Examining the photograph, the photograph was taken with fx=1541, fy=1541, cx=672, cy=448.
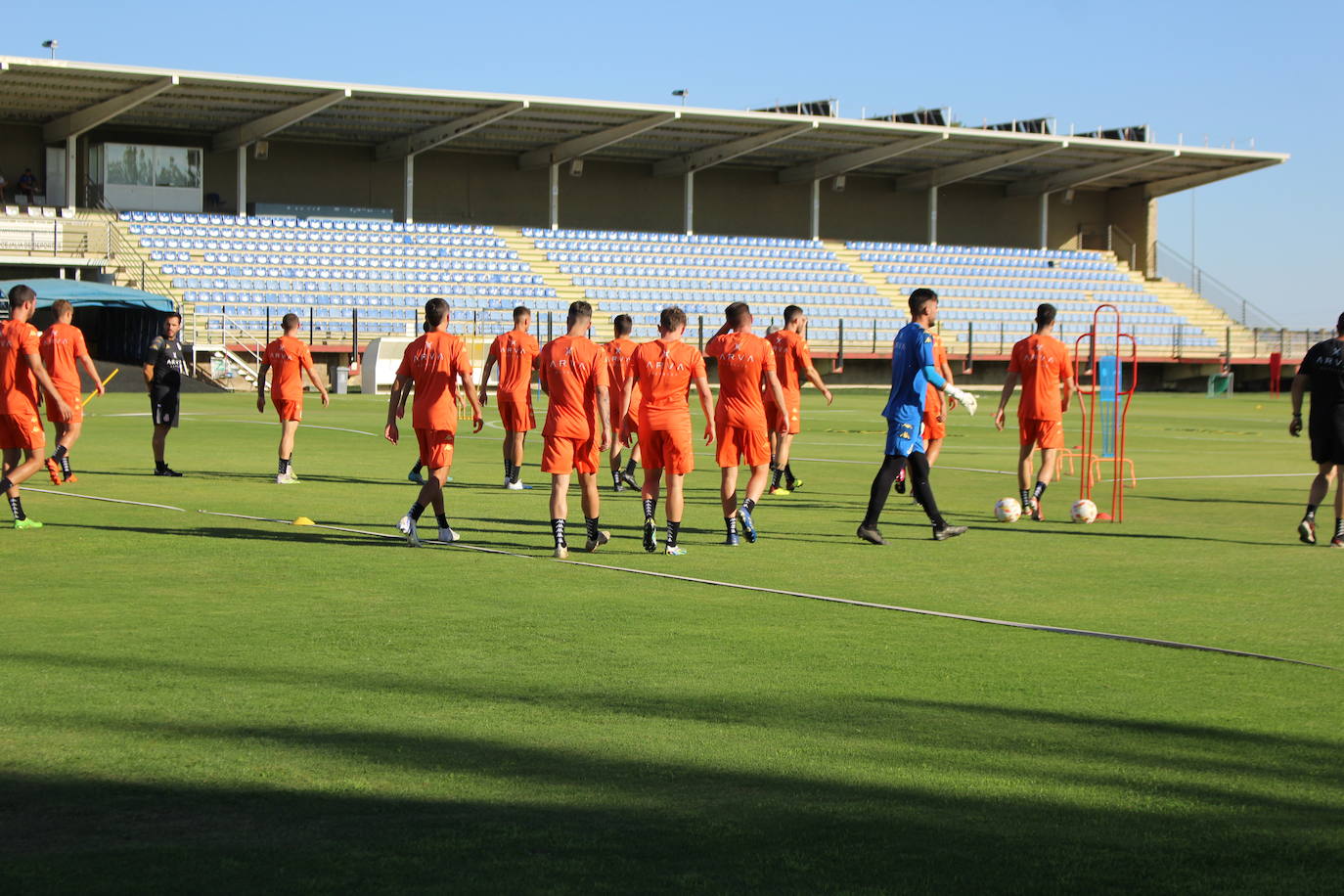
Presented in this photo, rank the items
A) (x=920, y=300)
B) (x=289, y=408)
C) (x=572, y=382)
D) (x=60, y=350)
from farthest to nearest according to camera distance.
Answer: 1. (x=289, y=408)
2. (x=60, y=350)
3. (x=920, y=300)
4. (x=572, y=382)

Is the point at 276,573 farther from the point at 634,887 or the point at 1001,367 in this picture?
the point at 1001,367

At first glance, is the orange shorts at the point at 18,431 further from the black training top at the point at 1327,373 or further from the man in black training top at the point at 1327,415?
the black training top at the point at 1327,373

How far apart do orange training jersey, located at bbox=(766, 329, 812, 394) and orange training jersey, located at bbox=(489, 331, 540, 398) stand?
2.72 metres

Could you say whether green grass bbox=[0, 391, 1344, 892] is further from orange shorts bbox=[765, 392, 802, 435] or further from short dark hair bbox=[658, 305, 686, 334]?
orange shorts bbox=[765, 392, 802, 435]

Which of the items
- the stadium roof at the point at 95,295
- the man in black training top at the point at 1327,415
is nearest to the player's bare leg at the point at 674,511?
the man in black training top at the point at 1327,415

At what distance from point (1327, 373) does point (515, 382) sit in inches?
336

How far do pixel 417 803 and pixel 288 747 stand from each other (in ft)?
2.99

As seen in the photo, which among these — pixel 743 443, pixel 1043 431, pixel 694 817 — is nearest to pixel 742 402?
pixel 743 443

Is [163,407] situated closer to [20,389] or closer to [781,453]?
[20,389]

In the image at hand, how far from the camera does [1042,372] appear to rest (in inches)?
581

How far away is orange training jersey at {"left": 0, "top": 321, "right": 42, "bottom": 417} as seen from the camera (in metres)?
13.3

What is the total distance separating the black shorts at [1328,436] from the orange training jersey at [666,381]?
200 inches

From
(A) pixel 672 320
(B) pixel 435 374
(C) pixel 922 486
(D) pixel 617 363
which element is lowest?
(C) pixel 922 486

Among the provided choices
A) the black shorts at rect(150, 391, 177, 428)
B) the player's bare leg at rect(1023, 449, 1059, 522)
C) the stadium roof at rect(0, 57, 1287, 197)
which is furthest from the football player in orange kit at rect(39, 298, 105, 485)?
the stadium roof at rect(0, 57, 1287, 197)
